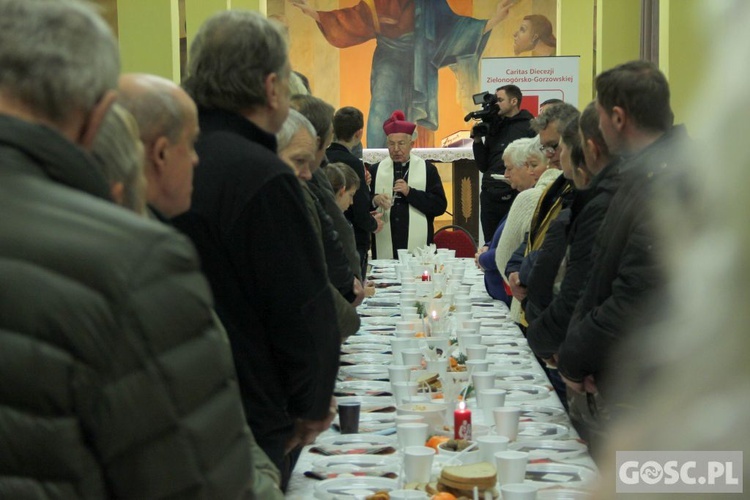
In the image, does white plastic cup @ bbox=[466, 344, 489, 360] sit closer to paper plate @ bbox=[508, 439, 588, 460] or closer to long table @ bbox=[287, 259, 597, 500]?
long table @ bbox=[287, 259, 597, 500]

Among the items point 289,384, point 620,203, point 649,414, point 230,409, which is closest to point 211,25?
point 289,384

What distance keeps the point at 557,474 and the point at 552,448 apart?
0.23m

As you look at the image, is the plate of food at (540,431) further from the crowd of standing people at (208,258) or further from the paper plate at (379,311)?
the paper plate at (379,311)

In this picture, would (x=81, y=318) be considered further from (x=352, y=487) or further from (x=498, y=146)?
(x=498, y=146)

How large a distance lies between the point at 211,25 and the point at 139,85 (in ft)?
1.72

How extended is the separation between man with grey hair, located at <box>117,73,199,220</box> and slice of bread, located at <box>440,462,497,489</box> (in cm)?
80

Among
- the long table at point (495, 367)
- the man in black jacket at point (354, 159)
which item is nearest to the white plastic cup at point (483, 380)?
the long table at point (495, 367)

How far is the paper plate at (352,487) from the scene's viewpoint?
223 centimetres

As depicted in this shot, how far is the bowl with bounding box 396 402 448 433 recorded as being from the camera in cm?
271

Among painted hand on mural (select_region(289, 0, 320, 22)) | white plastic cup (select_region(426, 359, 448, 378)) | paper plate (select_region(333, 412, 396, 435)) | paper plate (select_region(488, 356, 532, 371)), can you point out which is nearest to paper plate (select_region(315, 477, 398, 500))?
paper plate (select_region(333, 412, 396, 435))

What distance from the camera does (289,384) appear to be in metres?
2.38

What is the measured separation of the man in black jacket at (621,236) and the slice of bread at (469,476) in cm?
83

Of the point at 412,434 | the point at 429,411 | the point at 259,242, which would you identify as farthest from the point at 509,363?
the point at 259,242

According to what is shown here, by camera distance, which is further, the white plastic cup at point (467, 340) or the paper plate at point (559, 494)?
the white plastic cup at point (467, 340)
